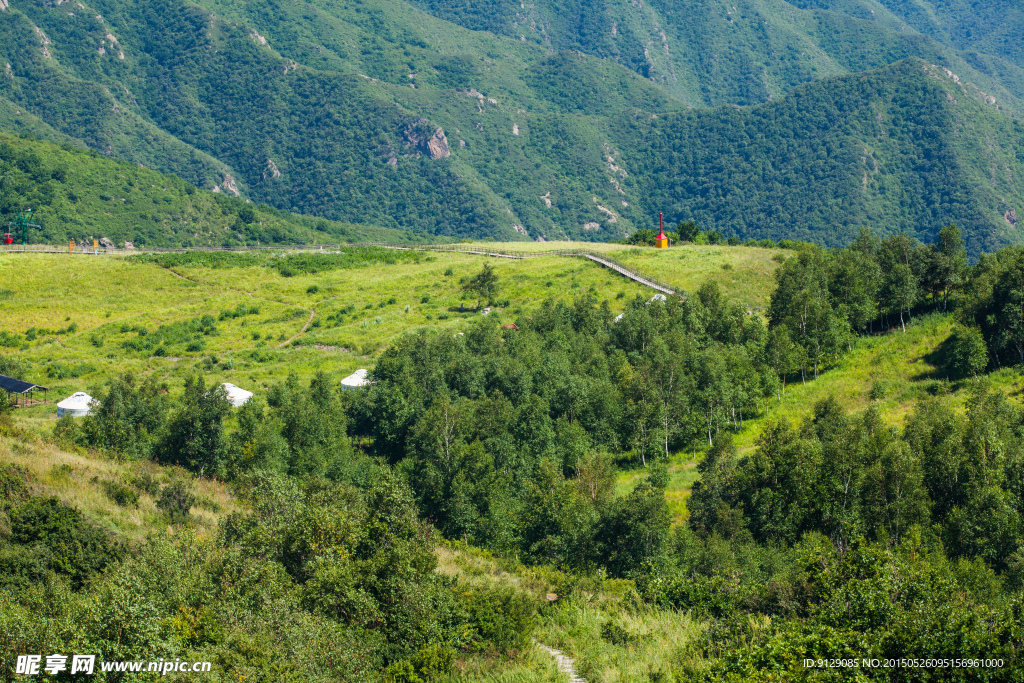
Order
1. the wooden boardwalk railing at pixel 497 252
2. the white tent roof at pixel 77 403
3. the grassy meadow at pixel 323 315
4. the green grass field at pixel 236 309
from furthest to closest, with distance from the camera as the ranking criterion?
the wooden boardwalk railing at pixel 497 252 → the green grass field at pixel 236 309 → the grassy meadow at pixel 323 315 → the white tent roof at pixel 77 403

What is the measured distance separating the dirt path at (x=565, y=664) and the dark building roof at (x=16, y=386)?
163 ft

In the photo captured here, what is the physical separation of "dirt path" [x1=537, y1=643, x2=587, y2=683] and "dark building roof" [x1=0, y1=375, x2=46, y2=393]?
49.6 meters

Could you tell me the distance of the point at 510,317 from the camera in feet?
293

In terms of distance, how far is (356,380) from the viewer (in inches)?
2736

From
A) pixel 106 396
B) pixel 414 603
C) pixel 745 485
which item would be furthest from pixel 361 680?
pixel 106 396

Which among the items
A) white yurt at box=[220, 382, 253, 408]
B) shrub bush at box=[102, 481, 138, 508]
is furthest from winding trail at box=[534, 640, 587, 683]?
white yurt at box=[220, 382, 253, 408]

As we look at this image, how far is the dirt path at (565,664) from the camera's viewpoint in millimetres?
28033

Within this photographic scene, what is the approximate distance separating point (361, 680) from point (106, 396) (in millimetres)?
38144

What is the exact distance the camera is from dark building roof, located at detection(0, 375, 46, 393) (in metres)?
64.0

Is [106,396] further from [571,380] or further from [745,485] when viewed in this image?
[745,485]

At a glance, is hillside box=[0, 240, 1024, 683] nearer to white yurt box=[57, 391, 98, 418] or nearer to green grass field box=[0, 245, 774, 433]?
green grass field box=[0, 245, 774, 433]

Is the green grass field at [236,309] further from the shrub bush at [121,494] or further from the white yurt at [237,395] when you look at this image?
the shrub bush at [121,494]

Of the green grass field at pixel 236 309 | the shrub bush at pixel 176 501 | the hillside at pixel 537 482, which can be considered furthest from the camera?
the green grass field at pixel 236 309

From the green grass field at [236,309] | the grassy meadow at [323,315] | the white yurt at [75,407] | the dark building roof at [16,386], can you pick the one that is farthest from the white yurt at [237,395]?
the dark building roof at [16,386]
